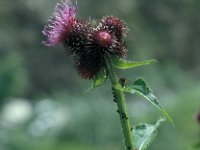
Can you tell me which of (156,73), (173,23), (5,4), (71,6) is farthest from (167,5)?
(71,6)

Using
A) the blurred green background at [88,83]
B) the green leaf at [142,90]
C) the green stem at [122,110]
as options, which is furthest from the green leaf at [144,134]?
the blurred green background at [88,83]

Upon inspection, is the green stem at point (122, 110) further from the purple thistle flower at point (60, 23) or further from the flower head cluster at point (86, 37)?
the purple thistle flower at point (60, 23)

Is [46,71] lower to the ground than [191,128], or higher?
higher

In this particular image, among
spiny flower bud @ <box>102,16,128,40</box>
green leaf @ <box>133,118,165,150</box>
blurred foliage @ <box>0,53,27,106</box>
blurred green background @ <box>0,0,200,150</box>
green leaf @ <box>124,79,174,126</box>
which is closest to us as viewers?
green leaf @ <box>124,79,174,126</box>

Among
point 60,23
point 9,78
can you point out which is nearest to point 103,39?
point 60,23

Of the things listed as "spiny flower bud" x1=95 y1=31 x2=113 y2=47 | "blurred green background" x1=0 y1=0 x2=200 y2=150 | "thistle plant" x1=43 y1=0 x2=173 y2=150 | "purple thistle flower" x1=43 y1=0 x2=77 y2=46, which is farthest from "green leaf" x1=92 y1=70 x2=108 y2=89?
"blurred green background" x1=0 y1=0 x2=200 y2=150

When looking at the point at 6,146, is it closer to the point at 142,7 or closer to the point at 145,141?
the point at 145,141

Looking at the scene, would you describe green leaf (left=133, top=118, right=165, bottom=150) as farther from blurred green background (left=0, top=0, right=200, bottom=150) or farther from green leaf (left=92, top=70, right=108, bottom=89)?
blurred green background (left=0, top=0, right=200, bottom=150)

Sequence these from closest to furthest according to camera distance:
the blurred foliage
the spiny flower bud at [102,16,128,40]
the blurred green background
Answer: the spiny flower bud at [102,16,128,40] < the blurred green background < the blurred foliage
